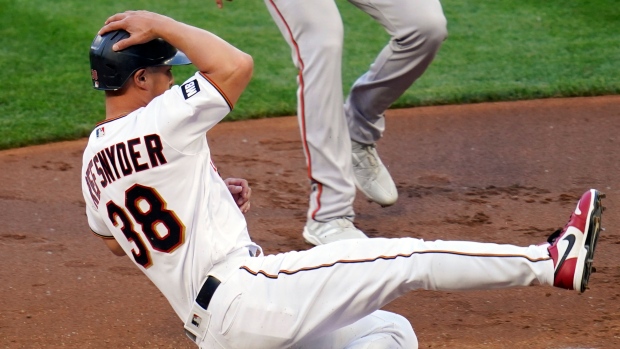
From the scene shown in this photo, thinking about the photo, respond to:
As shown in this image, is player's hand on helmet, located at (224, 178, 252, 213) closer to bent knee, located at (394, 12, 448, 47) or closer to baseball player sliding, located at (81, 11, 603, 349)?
baseball player sliding, located at (81, 11, 603, 349)

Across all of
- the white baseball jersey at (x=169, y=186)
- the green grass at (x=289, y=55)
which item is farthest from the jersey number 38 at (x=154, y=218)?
the green grass at (x=289, y=55)

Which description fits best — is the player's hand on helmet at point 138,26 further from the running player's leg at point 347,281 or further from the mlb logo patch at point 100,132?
the running player's leg at point 347,281

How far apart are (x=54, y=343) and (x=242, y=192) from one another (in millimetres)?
959

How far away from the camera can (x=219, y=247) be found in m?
2.81

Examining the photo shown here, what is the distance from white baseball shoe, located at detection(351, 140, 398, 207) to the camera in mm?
4629

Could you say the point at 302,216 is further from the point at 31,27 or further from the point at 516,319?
the point at 31,27

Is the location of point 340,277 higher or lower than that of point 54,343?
higher

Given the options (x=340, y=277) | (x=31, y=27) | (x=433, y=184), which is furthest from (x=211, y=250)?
(x=31, y=27)

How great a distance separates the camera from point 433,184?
5.06 metres

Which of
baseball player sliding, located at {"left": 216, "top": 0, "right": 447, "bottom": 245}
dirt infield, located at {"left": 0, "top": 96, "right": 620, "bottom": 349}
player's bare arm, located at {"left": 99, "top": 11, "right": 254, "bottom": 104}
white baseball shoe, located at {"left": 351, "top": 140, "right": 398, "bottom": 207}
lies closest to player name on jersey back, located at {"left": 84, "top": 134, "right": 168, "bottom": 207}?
player's bare arm, located at {"left": 99, "top": 11, "right": 254, "bottom": 104}

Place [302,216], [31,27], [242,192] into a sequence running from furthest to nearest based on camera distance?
[31,27] → [302,216] → [242,192]

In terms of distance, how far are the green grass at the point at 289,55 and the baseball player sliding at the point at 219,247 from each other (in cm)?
324

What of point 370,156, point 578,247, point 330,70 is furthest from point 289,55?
point 578,247

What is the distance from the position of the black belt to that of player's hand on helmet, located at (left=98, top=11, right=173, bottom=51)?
28.5 inches
